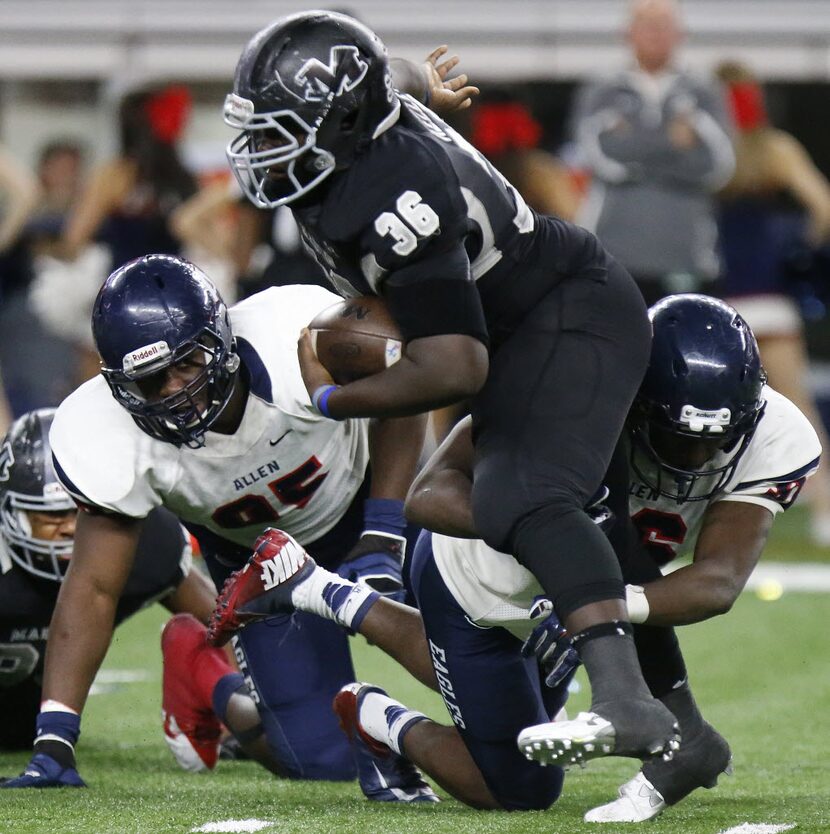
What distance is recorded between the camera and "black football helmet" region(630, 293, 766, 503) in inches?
130

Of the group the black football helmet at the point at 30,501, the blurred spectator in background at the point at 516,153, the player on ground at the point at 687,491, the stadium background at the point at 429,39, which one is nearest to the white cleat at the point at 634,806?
the player on ground at the point at 687,491

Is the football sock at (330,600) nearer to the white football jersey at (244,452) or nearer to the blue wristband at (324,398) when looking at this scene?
the white football jersey at (244,452)

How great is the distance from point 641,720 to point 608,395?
0.62m

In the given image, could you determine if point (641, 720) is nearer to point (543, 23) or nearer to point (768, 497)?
point (768, 497)

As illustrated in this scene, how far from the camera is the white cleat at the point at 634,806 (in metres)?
3.23

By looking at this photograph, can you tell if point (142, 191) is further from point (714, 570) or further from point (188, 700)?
point (714, 570)

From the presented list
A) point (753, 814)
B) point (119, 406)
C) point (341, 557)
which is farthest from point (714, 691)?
point (119, 406)

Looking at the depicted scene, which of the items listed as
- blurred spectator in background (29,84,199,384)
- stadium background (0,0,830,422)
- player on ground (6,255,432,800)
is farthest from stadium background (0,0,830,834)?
player on ground (6,255,432,800)

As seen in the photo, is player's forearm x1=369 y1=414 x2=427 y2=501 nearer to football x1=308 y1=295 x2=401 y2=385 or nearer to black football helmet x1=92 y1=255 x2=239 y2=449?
black football helmet x1=92 y1=255 x2=239 y2=449

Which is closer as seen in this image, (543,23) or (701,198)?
(701,198)

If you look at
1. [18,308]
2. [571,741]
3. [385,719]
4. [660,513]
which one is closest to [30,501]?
[385,719]

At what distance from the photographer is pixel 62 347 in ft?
31.7

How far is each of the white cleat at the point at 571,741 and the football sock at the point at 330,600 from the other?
74 cm

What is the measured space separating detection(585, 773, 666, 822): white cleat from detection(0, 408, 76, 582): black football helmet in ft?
4.82
